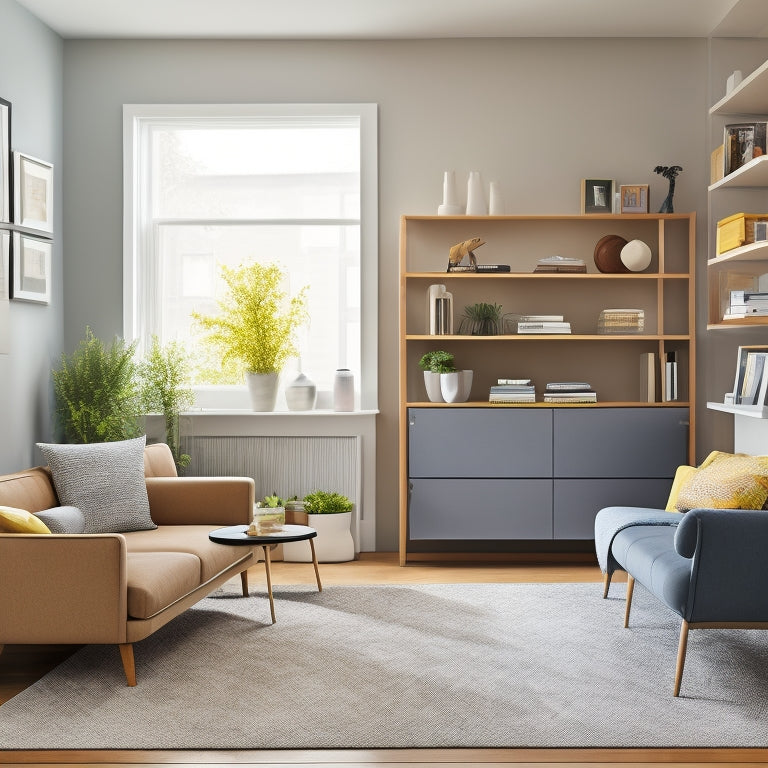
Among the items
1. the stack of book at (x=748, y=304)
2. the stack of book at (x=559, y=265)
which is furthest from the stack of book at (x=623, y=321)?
the stack of book at (x=748, y=304)

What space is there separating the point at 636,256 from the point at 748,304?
0.82 m

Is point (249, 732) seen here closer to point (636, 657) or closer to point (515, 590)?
point (636, 657)

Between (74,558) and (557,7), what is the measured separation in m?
3.85

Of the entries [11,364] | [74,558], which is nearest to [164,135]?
[11,364]

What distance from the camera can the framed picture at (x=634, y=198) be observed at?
16.8 feet

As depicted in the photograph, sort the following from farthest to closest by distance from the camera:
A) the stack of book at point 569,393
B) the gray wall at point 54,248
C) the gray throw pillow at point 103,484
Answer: the stack of book at point 569,393
the gray wall at point 54,248
the gray throw pillow at point 103,484

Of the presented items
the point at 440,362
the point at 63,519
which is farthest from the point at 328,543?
the point at 63,519

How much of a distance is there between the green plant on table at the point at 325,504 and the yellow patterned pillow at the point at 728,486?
1.99 m

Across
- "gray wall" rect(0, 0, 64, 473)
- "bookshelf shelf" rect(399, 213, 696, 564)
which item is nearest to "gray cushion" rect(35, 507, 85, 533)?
"gray wall" rect(0, 0, 64, 473)

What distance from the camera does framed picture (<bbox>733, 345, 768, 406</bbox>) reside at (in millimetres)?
4191

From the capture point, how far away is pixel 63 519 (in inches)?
138

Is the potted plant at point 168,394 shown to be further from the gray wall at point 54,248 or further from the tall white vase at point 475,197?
the tall white vase at point 475,197

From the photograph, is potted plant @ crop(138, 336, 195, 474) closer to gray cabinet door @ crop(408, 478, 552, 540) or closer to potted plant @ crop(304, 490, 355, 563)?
potted plant @ crop(304, 490, 355, 563)

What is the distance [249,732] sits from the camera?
8.67 ft
